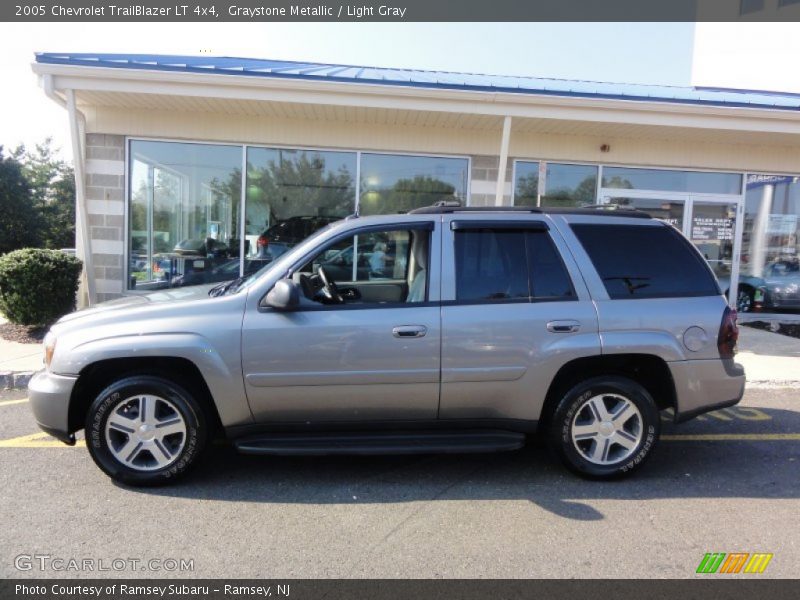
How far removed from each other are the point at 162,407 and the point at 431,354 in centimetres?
185

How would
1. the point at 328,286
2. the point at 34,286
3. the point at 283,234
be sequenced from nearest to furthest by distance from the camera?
the point at 328,286
the point at 34,286
the point at 283,234

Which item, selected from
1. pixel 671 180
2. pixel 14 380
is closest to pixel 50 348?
pixel 14 380

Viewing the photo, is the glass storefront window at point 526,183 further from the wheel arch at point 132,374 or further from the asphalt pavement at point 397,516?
the wheel arch at point 132,374

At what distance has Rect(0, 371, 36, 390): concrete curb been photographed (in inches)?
245

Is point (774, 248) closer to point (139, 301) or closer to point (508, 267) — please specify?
point (508, 267)

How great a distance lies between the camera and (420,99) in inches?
334

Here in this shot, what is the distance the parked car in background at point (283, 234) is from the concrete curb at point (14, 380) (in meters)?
4.53

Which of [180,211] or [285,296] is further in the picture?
[180,211]

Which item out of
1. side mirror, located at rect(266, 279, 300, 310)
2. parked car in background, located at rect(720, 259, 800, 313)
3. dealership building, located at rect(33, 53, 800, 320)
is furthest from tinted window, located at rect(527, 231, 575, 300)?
parked car in background, located at rect(720, 259, 800, 313)

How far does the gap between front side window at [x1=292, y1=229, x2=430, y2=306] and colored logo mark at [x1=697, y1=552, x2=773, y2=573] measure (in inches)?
87.6

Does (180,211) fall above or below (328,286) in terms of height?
above

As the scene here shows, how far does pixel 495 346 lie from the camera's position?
3.72 metres

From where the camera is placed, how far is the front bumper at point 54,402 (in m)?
3.58

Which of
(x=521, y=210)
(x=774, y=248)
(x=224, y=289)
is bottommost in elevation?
(x=224, y=289)
